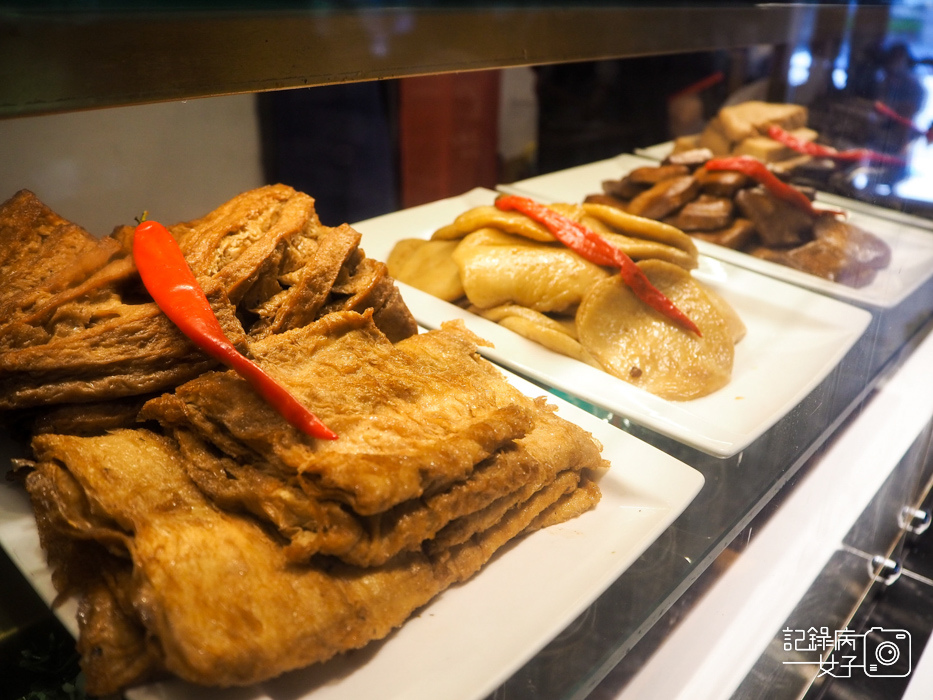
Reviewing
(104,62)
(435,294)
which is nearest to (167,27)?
(104,62)

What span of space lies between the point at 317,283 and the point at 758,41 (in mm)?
1620

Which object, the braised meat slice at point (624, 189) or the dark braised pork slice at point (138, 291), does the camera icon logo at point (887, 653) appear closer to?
the dark braised pork slice at point (138, 291)

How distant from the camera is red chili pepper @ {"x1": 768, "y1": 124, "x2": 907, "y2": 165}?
394 centimetres

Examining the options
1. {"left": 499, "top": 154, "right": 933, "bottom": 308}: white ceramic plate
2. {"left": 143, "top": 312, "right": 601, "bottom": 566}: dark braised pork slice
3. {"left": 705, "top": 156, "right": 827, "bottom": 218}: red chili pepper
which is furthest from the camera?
{"left": 705, "top": 156, "right": 827, "bottom": 218}: red chili pepper

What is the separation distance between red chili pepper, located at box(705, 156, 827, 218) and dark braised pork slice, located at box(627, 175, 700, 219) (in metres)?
0.23

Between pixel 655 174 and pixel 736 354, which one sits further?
pixel 655 174

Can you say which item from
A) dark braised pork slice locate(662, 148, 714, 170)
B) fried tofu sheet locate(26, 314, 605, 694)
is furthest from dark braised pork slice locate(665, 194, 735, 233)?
fried tofu sheet locate(26, 314, 605, 694)

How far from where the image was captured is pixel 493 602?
4.66 feet

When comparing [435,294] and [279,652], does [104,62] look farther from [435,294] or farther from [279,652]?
[435,294]

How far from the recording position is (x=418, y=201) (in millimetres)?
3293

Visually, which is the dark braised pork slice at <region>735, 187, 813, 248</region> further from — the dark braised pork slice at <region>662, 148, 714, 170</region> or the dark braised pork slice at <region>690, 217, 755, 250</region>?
the dark braised pork slice at <region>662, 148, 714, 170</region>

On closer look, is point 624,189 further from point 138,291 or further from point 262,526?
point 262,526

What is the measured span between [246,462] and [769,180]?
10.4 feet

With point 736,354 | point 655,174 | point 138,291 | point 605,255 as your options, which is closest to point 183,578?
A: point 138,291
